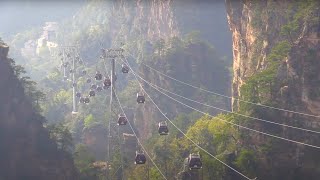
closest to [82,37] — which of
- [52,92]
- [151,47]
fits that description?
[52,92]

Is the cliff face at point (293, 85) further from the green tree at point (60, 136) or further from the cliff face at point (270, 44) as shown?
the green tree at point (60, 136)

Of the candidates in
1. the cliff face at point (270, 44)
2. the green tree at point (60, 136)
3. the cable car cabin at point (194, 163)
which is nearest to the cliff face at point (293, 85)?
the cliff face at point (270, 44)

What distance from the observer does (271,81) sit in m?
18.8

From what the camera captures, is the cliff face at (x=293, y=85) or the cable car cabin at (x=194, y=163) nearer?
the cable car cabin at (x=194, y=163)

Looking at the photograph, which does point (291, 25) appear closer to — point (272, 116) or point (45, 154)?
point (272, 116)

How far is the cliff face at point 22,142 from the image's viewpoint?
20.0 metres

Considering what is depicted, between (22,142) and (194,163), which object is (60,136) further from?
(194,163)

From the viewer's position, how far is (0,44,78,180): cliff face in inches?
789

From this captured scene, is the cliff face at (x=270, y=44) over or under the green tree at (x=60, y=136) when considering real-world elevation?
over

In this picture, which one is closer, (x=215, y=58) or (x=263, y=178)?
(x=263, y=178)

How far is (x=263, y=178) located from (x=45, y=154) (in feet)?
33.3

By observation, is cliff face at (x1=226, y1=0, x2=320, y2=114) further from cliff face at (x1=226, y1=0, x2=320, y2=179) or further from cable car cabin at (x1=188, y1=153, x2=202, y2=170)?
cable car cabin at (x1=188, y1=153, x2=202, y2=170)

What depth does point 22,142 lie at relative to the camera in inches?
812

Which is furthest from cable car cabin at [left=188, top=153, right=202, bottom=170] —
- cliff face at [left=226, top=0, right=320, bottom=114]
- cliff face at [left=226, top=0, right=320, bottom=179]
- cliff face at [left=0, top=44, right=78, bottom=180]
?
cliff face at [left=0, top=44, right=78, bottom=180]
